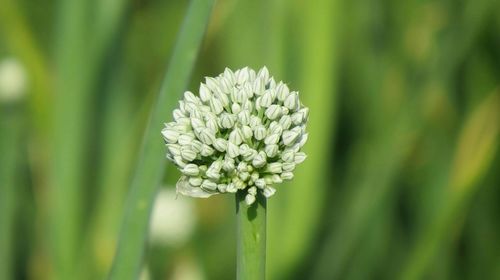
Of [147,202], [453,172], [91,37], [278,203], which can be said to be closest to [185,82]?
[147,202]

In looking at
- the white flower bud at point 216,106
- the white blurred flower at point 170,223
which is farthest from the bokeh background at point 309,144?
the white flower bud at point 216,106

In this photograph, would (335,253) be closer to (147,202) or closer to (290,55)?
(290,55)

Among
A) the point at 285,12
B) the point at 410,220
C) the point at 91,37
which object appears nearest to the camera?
the point at 91,37

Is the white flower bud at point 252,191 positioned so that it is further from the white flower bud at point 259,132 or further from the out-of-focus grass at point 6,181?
the out-of-focus grass at point 6,181

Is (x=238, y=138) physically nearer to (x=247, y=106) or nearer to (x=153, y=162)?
(x=247, y=106)

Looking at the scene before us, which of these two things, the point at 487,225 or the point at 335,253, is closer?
the point at 335,253

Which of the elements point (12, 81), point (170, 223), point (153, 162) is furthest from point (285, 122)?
point (12, 81)
